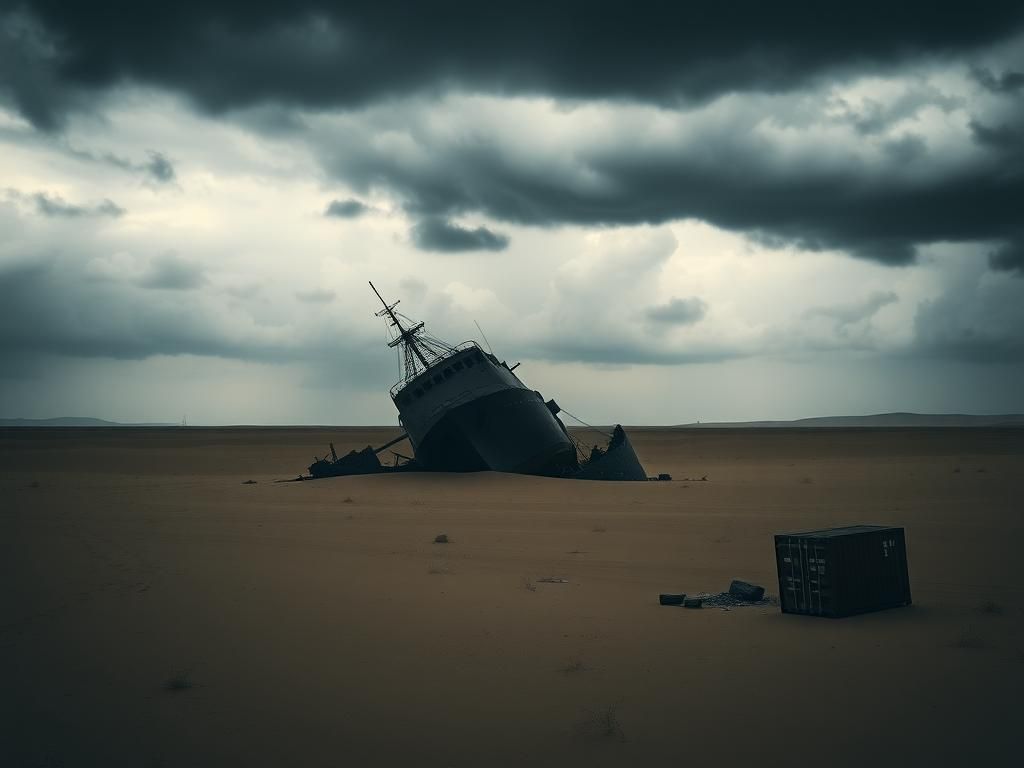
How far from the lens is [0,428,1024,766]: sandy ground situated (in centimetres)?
732

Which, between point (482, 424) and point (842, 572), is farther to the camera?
point (482, 424)

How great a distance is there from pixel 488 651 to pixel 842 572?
195 inches

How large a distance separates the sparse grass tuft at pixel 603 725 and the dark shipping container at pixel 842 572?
4.63m

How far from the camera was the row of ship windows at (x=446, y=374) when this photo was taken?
Result: 3306 cm

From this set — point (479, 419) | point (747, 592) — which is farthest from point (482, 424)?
point (747, 592)

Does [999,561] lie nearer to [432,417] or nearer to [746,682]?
[746,682]

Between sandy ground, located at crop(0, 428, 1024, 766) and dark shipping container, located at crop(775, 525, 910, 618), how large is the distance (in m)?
0.25

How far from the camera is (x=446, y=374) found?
3309cm

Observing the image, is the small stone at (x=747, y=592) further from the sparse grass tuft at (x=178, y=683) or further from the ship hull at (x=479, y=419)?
the ship hull at (x=479, y=419)

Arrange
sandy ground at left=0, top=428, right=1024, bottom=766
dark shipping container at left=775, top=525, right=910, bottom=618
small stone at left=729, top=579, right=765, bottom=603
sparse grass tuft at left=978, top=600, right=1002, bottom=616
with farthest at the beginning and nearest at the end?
small stone at left=729, top=579, right=765, bottom=603 → sparse grass tuft at left=978, top=600, right=1002, bottom=616 → dark shipping container at left=775, top=525, right=910, bottom=618 → sandy ground at left=0, top=428, right=1024, bottom=766

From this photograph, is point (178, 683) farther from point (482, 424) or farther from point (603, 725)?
point (482, 424)

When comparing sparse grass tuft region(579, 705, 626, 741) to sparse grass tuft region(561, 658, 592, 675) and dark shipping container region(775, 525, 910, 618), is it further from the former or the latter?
dark shipping container region(775, 525, 910, 618)

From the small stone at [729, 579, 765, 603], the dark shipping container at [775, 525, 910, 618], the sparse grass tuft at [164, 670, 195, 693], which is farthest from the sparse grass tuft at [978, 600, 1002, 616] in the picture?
the sparse grass tuft at [164, 670, 195, 693]

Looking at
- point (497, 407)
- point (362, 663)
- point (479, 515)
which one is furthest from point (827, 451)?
point (362, 663)
